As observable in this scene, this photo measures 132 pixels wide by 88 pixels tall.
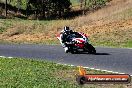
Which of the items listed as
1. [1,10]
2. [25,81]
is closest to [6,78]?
[25,81]

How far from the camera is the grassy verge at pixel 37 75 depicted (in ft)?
45.1

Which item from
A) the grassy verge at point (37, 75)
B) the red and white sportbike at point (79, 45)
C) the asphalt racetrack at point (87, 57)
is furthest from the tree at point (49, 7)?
the grassy verge at point (37, 75)

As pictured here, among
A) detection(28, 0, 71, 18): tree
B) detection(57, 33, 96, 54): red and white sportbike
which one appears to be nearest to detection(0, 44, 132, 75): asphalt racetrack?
detection(57, 33, 96, 54): red and white sportbike

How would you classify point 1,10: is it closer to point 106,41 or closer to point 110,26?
point 110,26

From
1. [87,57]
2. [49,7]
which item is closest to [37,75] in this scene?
[87,57]

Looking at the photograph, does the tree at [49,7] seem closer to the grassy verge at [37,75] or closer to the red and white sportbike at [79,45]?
the red and white sportbike at [79,45]

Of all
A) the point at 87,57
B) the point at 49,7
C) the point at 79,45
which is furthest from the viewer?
the point at 49,7

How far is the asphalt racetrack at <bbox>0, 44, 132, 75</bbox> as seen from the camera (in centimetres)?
1881

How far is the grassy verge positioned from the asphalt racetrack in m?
1.43

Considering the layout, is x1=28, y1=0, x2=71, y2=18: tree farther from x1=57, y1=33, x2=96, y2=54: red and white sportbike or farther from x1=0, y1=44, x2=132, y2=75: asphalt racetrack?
x1=57, y1=33, x2=96, y2=54: red and white sportbike

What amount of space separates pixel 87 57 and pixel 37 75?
662cm

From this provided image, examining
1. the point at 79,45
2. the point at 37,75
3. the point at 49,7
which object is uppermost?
the point at 49,7

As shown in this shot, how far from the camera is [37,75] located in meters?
15.8

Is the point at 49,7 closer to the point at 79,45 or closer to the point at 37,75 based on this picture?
the point at 79,45
